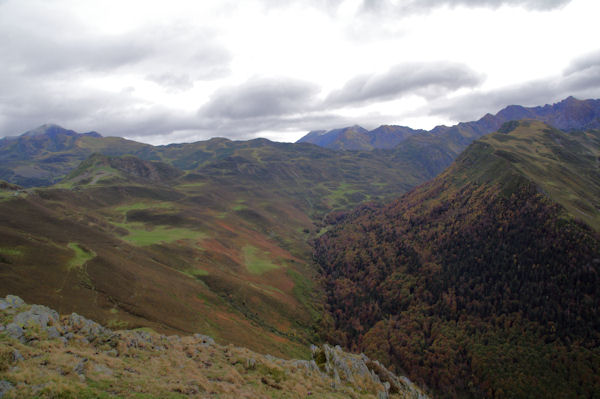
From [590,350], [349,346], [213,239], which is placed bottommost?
[349,346]

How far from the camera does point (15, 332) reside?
2405 centimetres

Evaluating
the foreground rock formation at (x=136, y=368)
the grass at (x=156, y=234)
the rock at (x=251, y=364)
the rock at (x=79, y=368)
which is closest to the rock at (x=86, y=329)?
the foreground rock formation at (x=136, y=368)

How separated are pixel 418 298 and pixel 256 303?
3154 inches

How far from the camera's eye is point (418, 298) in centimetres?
13588

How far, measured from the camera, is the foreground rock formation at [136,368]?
1842cm

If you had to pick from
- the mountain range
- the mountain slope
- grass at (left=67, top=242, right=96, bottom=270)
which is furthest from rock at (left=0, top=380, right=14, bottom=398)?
the mountain slope

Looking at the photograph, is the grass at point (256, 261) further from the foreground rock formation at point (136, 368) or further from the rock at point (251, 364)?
the rock at point (251, 364)

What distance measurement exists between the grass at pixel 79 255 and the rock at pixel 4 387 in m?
65.8

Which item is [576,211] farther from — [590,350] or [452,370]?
[452,370]

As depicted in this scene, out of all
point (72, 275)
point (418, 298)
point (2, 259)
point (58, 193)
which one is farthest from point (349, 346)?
point (58, 193)

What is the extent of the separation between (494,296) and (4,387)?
5688 inches

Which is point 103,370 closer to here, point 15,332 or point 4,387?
point 4,387

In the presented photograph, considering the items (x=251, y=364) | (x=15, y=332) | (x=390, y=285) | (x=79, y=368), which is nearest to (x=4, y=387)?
(x=79, y=368)

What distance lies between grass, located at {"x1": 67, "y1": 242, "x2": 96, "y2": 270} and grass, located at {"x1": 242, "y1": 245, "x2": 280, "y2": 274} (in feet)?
231
